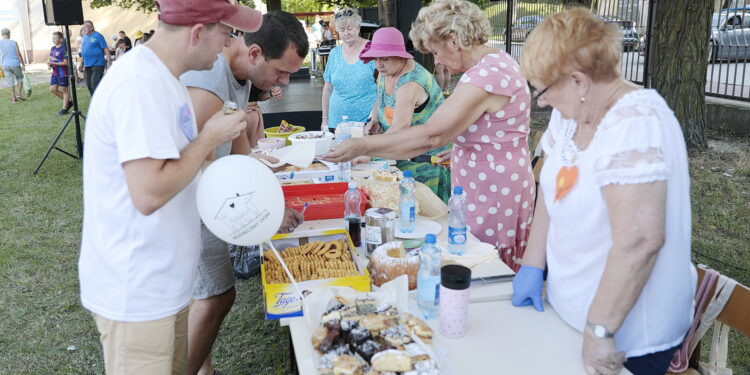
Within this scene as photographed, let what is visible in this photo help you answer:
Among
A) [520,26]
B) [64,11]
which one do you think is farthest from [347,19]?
[520,26]

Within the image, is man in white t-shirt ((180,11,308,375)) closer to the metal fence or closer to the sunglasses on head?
the sunglasses on head

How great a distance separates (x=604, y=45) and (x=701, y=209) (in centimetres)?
452

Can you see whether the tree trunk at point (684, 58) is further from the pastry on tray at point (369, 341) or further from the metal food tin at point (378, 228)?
the pastry on tray at point (369, 341)

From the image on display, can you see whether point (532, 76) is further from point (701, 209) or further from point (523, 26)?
point (523, 26)

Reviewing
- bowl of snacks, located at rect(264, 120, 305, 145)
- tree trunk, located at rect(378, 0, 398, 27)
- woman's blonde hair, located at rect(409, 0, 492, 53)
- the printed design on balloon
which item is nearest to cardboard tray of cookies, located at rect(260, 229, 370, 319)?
the printed design on balloon

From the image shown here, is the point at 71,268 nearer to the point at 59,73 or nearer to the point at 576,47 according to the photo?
the point at 576,47

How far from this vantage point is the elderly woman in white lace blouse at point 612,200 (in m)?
1.32

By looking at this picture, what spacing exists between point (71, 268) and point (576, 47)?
4536 mm

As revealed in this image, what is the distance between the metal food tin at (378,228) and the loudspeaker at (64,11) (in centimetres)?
709

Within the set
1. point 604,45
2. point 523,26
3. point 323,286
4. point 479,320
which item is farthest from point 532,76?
point 523,26

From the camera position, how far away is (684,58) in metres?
6.73

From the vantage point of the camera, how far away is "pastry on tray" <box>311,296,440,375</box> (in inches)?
53.2

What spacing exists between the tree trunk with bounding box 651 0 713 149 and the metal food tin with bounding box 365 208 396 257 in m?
5.52

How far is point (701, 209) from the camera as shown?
5.15 meters
